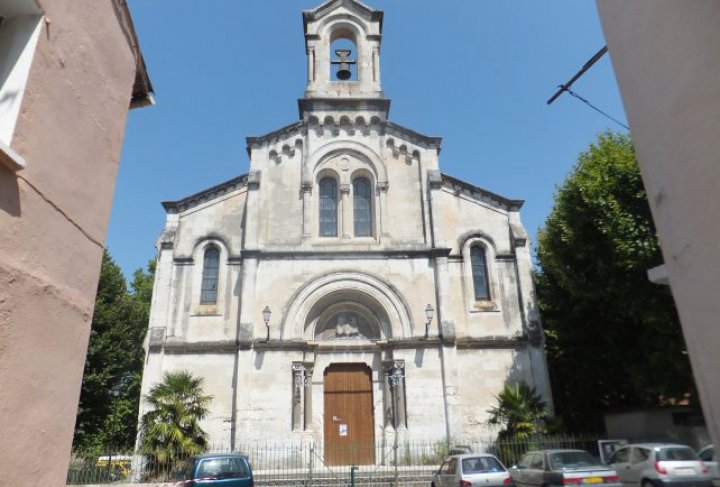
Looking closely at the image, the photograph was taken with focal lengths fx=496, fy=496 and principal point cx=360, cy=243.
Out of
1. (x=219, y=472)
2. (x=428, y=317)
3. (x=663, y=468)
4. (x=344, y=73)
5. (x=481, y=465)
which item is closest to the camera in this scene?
(x=663, y=468)

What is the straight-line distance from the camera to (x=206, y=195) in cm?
2066

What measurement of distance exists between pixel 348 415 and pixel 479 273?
7555mm

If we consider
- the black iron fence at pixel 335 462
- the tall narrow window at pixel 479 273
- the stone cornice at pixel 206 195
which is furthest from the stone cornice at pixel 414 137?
the black iron fence at pixel 335 462

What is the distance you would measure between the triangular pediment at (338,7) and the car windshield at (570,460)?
1992cm

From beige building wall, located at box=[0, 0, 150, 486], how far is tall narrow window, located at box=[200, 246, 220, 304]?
577 inches

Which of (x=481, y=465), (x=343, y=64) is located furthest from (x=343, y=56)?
(x=481, y=465)

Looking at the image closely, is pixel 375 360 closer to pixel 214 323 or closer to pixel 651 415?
pixel 214 323

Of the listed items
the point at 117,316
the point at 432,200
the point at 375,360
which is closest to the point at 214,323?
the point at 375,360

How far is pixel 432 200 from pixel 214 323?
990 cm

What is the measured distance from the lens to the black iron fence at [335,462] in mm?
15227

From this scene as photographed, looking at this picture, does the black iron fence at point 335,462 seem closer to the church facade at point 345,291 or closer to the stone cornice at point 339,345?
the church facade at point 345,291

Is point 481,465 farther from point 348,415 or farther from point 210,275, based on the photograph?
point 210,275

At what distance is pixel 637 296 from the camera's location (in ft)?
49.3

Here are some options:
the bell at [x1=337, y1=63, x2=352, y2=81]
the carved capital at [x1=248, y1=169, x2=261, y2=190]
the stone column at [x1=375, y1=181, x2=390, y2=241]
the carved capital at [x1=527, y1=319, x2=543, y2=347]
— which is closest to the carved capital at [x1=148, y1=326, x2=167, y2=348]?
the carved capital at [x1=248, y1=169, x2=261, y2=190]
